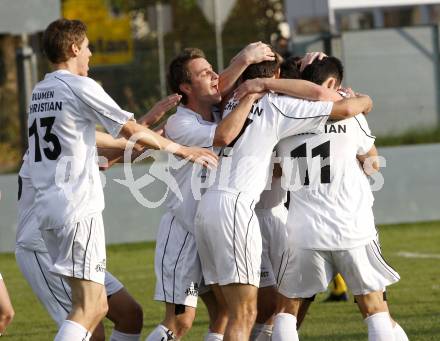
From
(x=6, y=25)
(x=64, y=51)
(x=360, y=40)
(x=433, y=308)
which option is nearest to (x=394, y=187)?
(x=360, y=40)

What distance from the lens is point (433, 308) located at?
9.82m

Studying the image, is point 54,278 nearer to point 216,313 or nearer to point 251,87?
point 216,313

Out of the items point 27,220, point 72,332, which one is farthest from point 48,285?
point 72,332

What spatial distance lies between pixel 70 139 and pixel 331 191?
150 centimetres

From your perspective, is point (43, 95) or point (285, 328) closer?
point (43, 95)

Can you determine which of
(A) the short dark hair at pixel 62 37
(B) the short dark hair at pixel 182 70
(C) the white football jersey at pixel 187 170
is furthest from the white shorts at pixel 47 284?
(A) the short dark hair at pixel 62 37

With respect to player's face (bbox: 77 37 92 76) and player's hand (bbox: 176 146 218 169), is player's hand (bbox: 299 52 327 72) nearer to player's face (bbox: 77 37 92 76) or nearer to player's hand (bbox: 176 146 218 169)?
player's hand (bbox: 176 146 218 169)

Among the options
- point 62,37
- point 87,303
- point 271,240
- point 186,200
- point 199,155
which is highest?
point 62,37

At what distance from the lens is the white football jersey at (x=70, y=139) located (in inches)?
250

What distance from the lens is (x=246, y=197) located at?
6.61 meters

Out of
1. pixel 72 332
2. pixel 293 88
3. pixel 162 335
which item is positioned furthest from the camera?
pixel 162 335

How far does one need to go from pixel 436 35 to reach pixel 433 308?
827 cm

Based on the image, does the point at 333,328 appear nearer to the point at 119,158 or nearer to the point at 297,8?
the point at 119,158

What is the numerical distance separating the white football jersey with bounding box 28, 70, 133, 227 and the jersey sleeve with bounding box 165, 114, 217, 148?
21.1 inches
